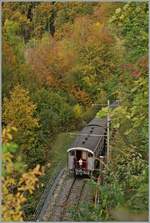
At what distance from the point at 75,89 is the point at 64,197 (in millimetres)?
9352

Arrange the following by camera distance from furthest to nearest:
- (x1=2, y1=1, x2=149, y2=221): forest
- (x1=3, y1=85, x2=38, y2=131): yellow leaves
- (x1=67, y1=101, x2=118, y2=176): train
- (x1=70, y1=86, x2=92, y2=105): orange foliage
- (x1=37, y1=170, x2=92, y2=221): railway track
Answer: (x1=70, y1=86, x2=92, y2=105): orange foliage < (x1=67, y1=101, x2=118, y2=176): train < (x1=3, y1=85, x2=38, y2=131): yellow leaves < (x1=37, y1=170, x2=92, y2=221): railway track < (x1=2, y1=1, x2=149, y2=221): forest

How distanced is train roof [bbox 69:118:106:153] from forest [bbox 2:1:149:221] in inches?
35.9

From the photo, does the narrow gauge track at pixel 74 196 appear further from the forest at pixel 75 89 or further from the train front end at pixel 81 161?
the forest at pixel 75 89

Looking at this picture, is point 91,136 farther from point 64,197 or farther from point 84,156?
point 64,197

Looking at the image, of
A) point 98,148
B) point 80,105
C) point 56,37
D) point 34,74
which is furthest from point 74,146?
point 56,37

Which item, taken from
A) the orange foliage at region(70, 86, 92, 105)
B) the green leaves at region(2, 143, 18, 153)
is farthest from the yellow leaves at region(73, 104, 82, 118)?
the green leaves at region(2, 143, 18, 153)

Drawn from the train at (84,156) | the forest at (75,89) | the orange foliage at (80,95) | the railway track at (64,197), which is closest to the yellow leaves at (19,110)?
the forest at (75,89)

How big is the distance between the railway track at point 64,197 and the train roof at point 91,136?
1194mm

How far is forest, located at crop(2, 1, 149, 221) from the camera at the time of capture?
8969mm

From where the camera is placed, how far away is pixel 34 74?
20.9m

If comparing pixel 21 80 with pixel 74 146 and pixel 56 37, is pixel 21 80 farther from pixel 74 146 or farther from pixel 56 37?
pixel 56 37

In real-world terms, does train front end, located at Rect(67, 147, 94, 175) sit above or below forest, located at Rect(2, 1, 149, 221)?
below

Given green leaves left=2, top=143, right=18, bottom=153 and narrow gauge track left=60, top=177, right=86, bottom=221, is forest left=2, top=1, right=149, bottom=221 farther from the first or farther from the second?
narrow gauge track left=60, top=177, right=86, bottom=221

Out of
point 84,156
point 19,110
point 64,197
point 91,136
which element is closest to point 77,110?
point 91,136
